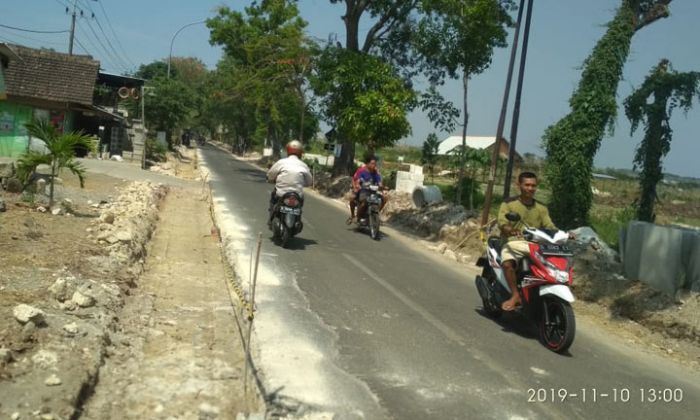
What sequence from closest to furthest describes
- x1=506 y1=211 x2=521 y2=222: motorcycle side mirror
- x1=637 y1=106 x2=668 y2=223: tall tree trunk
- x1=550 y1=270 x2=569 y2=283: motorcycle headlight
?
x1=550 y1=270 x2=569 y2=283: motorcycle headlight, x1=506 y1=211 x2=521 y2=222: motorcycle side mirror, x1=637 y1=106 x2=668 y2=223: tall tree trunk

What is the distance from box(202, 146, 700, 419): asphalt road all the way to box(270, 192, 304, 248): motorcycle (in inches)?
39.5

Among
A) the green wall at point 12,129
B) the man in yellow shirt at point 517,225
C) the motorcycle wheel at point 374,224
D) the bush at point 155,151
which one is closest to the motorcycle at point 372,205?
the motorcycle wheel at point 374,224

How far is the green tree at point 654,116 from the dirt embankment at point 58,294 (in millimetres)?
13437

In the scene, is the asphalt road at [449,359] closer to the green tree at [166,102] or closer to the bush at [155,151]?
the bush at [155,151]

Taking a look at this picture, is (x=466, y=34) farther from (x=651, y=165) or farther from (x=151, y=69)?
(x=151, y=69)

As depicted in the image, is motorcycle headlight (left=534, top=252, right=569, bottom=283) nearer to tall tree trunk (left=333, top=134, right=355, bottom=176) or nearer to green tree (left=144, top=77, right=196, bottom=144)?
tall tree trunk (left=333, top=134, right=355, bottom=176)

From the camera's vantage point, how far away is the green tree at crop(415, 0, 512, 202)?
669 inches

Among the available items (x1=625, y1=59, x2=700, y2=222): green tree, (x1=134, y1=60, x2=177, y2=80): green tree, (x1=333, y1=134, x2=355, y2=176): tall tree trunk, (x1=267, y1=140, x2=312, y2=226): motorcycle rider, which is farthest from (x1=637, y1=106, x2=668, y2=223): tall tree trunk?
(x1=134, y1=60, x2=177, y2=80): green tree

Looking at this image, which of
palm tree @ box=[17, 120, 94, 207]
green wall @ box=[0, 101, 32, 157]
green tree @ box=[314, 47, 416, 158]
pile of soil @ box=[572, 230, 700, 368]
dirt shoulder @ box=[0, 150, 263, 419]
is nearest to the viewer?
dirt shoulder @ box=[0, 150, 263, 419]

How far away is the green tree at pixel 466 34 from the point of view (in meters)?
17.0

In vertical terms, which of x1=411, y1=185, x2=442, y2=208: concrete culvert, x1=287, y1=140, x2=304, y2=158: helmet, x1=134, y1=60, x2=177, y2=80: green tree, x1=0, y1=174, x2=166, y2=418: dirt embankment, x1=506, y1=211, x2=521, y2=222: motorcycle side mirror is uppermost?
x1=134, y1=60, x2=177, y2=80: green tree

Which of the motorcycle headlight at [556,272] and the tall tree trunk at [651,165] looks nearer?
the motorcycle headlight at [556,272]

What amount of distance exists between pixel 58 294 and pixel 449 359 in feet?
11.7

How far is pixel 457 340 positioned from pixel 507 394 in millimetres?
1382
